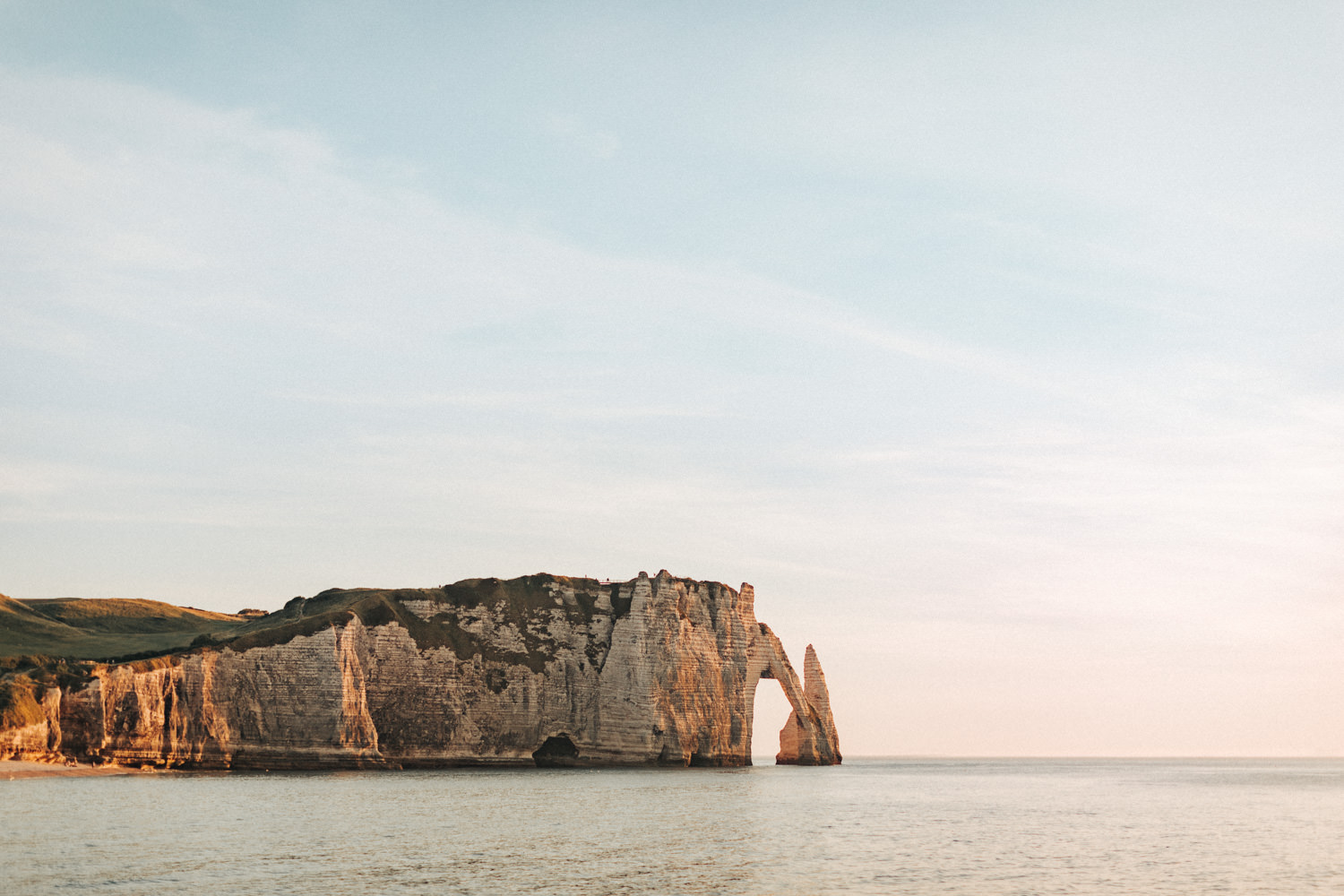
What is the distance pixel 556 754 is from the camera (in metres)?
128

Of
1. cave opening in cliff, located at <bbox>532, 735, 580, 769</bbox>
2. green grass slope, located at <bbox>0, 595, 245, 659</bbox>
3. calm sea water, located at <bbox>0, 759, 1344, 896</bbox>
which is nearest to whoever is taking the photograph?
calm sea water, located at <bbox>0, 759, 1344, 896</bbox>

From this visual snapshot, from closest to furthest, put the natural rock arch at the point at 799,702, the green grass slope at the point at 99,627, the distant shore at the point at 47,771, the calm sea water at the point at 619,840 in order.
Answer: the calm sea water at the point at 619,840
the distant shore at the point at 47,771
the green grass slope at the point at 99,627
the natural rock arch at the point at 799,702

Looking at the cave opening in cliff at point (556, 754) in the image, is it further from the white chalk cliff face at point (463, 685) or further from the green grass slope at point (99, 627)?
the green grass slope at point (99, 627)

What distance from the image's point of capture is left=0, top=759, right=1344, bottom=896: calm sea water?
38656mm

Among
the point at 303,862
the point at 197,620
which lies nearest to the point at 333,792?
the point at 303,862

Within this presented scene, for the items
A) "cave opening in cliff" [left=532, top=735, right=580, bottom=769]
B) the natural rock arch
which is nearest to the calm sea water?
"cave opening in cliff" [left=532, top=735, right=580, bottom=769]

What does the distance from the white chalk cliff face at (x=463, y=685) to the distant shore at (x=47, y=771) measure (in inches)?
59.1

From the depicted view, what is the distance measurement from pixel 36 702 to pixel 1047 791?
89504 mm

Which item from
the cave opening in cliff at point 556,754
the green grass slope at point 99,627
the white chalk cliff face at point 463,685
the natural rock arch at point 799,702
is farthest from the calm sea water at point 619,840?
the natural rock arch at point 799,702

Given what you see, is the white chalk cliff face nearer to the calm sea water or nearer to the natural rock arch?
the natural rock arch

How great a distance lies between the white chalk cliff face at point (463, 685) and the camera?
331 feet

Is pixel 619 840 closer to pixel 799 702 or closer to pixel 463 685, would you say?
pixel 463 685

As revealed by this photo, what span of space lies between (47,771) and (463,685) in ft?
140

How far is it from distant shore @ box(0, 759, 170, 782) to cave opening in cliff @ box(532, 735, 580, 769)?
43184 millimetres
